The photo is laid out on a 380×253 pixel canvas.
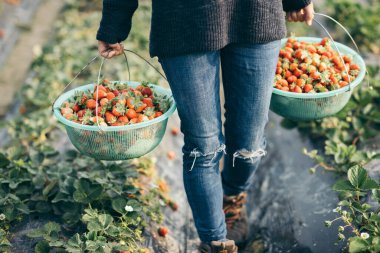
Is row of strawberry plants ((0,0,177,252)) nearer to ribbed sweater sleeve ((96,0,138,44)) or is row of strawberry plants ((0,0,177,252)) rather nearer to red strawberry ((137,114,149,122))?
red strawberry ((137,114,149,122))

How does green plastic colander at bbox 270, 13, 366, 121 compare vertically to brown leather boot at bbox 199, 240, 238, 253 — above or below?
above

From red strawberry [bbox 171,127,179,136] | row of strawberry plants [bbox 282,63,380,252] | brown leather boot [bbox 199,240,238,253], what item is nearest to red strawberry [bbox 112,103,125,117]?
brown leather boot [bbox 199,240,238,253]

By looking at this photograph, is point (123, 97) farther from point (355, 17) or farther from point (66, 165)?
point (355, 17)

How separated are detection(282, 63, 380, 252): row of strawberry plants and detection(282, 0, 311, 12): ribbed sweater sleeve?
63 cm

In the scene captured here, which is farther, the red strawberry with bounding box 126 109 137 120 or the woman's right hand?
the red strawberry with bounding box 126 109 137 120

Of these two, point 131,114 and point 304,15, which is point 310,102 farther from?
point 131,114

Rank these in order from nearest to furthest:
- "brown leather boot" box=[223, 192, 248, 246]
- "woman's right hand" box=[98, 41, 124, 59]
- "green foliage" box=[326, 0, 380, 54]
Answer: "woman's right hand" box=[98, 41, 124, 59] < "brown leather boot" box=[223, 192, 248, 246] < "green foliage" box=[326, 0, 380, 54]

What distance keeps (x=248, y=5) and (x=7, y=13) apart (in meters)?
5.33

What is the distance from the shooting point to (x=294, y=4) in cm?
247

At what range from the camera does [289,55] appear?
2824mm

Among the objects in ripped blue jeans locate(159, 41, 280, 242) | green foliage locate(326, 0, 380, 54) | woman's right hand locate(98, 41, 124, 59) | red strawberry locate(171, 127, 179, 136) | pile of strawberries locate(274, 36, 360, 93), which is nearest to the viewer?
ripped blue jeans locate(159, 41, 280, 242)

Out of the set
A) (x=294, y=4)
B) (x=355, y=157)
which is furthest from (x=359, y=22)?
(x=294, y=4)

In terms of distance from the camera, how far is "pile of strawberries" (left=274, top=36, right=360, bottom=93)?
8.85ft

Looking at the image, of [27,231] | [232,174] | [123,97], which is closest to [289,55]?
[232,174]
